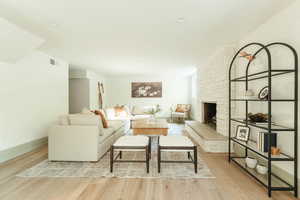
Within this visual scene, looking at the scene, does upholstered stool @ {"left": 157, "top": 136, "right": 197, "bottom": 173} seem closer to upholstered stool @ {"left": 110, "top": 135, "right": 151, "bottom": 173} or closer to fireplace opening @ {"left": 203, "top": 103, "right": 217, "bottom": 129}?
upholstered stool @ {"left": 110, "top": 135, "right": 151, "bottom": 173}

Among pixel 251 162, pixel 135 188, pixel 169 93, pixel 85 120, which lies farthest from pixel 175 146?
pixel 169 93

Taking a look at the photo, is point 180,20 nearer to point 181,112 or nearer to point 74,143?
point 74,143

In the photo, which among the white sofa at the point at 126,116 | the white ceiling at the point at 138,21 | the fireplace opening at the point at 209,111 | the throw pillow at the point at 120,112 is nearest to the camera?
the white ceiling at the point at 138,21

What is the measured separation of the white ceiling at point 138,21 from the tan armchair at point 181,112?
3744 millimetres

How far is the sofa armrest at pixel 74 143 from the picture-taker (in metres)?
2.60

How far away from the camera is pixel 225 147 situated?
306cm

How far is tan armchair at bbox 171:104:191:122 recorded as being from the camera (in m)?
6.75

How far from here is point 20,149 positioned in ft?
9.84

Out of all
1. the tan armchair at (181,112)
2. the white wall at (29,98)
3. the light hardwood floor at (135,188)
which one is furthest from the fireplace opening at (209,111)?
the white wall at (29,98)

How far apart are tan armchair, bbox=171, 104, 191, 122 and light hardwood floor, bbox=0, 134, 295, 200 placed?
449cm

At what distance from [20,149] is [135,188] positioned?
8.67ft

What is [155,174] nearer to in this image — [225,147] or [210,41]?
[225,147]

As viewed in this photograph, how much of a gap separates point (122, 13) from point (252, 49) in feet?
7.39

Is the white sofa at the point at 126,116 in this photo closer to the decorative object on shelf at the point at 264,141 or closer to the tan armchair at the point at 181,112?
the tan armchair at the point at 181,112
